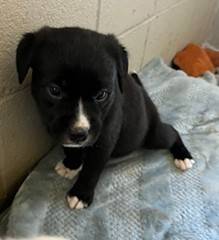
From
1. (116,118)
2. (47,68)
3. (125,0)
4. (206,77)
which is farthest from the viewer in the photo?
(206,77)

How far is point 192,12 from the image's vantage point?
274 cm

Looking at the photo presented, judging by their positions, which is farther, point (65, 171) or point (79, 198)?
point (65, 171)

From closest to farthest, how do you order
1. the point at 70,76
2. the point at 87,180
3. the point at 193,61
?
the point at 70,76 < the point at 87,180 < the point at 193,61

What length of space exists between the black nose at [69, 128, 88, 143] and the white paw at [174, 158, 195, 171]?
643 millimetres

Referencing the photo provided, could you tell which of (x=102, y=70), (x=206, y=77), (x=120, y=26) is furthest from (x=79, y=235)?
(x=206, y=77)

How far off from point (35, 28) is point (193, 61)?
1.61m

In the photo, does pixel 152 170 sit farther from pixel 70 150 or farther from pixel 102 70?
pixel 102 70

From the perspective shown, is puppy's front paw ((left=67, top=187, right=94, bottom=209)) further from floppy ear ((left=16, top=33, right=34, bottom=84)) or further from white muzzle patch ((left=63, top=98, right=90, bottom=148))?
floppy ear ((left=16, top=33, right=34, bottom=84))

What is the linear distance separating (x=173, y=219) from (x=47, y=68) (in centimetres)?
76

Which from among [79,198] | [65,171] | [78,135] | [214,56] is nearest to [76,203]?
[79,198]

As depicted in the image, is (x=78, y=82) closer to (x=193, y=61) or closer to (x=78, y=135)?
(x=78, y=135)

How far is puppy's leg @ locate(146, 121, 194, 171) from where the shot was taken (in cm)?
175

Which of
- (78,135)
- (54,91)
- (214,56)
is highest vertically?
(54,91)

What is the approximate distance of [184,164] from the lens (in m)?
1.75
